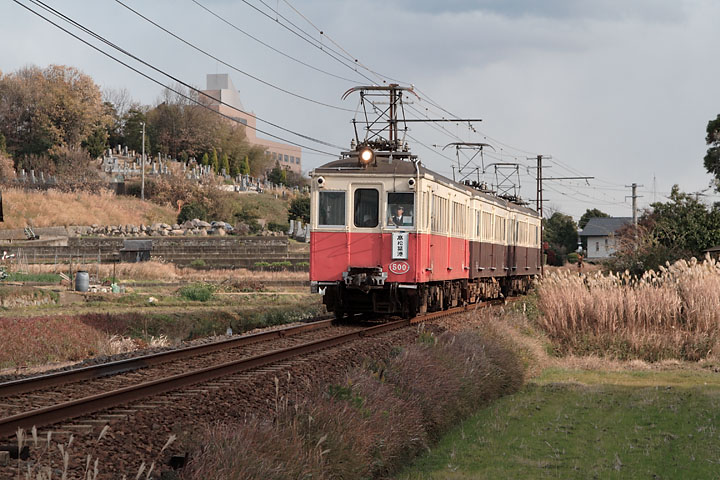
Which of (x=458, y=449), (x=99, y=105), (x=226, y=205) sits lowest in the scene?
(x=458, y=449)

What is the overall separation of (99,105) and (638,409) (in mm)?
72896

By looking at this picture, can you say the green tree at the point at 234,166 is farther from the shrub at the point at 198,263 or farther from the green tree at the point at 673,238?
the green tree at the point at 673,238

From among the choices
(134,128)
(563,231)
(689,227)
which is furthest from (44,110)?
(689,227)

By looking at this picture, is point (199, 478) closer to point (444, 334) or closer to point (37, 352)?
point (444, 334)

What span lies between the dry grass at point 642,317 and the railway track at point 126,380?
5.12 metres

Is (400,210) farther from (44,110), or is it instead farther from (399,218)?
(44,110)

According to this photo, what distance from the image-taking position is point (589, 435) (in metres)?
10.3

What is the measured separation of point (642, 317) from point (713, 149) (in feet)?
134

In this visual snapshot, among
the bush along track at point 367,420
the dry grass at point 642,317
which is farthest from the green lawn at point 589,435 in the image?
the dry grass at point 642,317

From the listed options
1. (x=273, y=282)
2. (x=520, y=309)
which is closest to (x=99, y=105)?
(x=273, y=282)

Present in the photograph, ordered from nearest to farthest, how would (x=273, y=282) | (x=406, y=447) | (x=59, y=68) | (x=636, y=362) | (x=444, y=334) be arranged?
(x=406, y=447) < (x=444, y=334) < (x=636, y=362) < (x=273, y=282) < (x=59, y=68)

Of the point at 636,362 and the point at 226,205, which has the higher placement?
the point at 226,205

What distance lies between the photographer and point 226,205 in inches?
2616

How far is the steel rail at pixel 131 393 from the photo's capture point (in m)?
7.28
